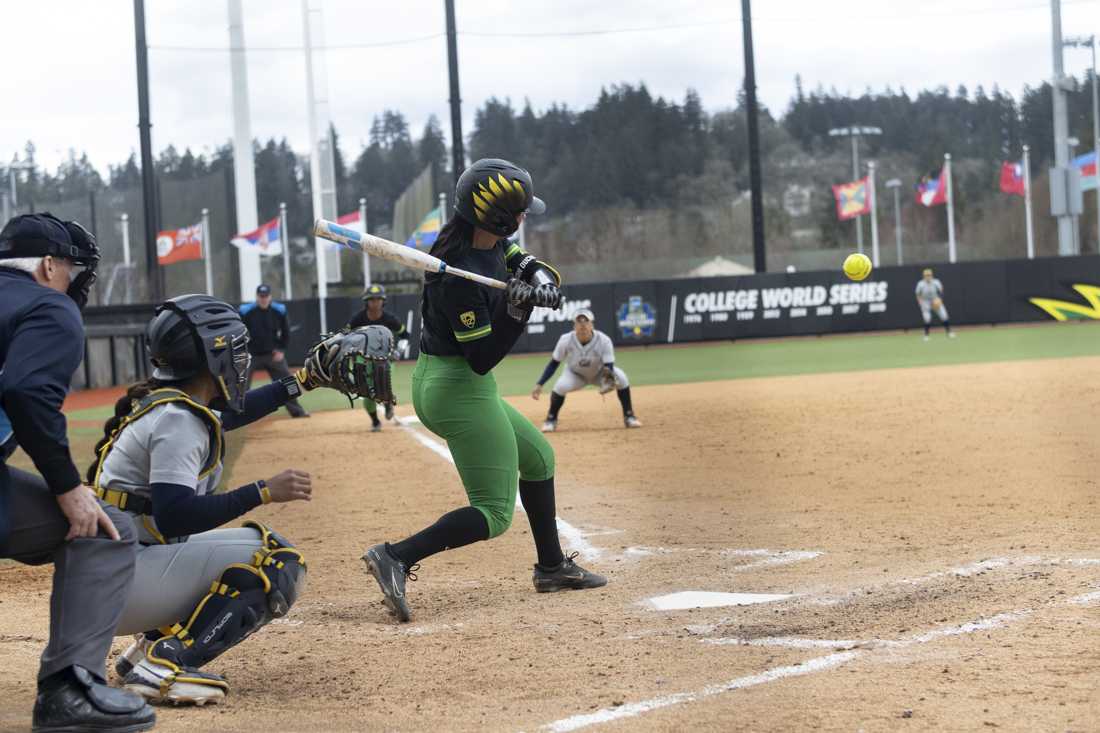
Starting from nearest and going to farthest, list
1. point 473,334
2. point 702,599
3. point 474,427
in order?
point 473,334 < point 474,427 < point 702,599

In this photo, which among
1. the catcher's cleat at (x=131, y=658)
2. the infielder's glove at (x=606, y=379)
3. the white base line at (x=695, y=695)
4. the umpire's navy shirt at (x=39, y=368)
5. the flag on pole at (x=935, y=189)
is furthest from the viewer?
the flag on pole at (x=935, y=189)

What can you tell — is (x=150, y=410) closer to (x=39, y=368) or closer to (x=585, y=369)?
(x=39, y=368)

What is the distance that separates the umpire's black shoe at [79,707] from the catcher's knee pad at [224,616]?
364 millimetres

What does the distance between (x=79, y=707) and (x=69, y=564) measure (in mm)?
377

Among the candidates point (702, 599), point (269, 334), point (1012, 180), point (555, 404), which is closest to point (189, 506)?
point (702, 599)

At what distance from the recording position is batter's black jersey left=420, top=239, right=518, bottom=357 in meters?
4.65

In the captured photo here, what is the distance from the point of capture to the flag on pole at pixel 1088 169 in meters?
31.9

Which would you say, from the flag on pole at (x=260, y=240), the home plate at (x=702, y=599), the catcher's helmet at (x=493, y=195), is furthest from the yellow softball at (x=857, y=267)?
the flag on pole at (x=260, y=240)

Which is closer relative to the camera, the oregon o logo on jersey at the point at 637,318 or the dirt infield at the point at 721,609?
the dirt infield at the point at 721,609

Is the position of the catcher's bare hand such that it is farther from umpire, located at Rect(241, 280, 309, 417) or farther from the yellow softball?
umpire, located at Rect(241, 280, 309, 417)

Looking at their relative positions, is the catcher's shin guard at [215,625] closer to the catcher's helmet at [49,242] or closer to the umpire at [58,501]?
the umpire at [58,501]

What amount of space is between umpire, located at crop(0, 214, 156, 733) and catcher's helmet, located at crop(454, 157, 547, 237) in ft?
5.57

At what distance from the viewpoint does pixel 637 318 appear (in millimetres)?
29266

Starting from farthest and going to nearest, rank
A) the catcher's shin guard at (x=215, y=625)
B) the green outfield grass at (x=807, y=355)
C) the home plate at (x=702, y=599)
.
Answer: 1. the green outfield grass at (x=807, y=355)
2. the home plate at (x=702, y=599)
3. the catcher's shin guard at (x=215, y=625)
